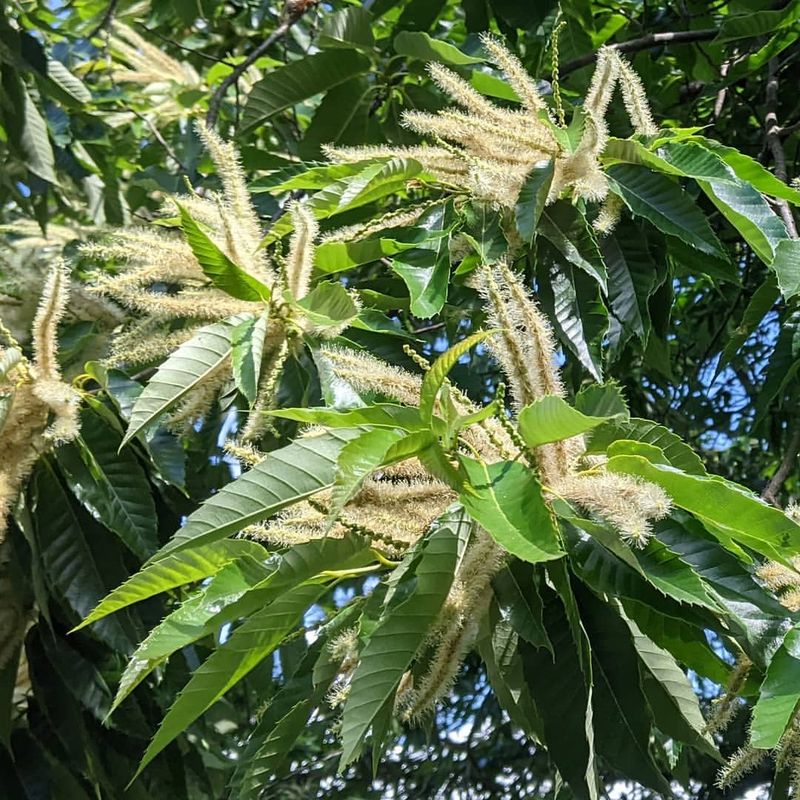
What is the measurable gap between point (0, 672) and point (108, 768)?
30cm

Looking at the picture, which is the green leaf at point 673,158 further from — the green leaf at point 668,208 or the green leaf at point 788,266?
the green leaf at point 788,266

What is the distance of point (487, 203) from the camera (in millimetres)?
1557

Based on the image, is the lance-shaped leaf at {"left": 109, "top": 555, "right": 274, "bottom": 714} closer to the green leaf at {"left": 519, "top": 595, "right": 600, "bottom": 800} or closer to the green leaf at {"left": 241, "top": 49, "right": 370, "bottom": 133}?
the green leaf at {"left": 519, "top": 595, "right": 600, "bottom": 800}

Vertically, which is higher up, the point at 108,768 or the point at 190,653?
the point at 190,653

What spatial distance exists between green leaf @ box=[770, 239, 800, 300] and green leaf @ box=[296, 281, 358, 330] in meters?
0.49

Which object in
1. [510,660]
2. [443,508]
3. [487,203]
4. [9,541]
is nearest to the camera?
[443,508]

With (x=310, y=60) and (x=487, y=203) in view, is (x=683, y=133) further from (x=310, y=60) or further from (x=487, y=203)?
(x=310, y=60)

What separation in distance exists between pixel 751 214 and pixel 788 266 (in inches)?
5.3

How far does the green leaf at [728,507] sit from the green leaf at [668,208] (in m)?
0.58

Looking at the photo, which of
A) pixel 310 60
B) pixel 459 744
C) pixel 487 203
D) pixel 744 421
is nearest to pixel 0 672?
pixel 487 203

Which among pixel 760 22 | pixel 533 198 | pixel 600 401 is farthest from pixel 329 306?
pixel 760 22

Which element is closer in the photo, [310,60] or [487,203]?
[487,203]

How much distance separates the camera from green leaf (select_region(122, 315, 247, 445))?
1309 millimetres

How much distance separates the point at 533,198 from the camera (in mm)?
1439
